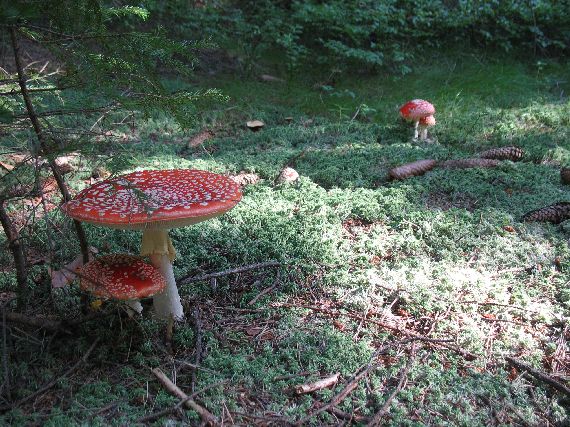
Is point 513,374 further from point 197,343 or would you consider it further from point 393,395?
point 197,343

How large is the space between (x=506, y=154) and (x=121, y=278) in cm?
461

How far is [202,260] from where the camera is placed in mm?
3672

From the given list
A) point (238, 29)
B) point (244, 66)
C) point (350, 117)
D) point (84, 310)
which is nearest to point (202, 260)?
point (84, 310)

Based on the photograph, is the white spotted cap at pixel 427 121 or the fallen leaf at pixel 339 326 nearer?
the fallen leaf at pixel 339 326

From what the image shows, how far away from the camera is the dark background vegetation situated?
2.39m

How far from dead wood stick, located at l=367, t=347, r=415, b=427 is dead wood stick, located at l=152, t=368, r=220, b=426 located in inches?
30.4

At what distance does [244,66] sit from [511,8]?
18.0 feet

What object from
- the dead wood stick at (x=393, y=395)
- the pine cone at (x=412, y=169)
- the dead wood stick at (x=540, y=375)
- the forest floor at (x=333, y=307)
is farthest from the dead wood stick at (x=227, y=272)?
the pine cone at (x=412, y=169)

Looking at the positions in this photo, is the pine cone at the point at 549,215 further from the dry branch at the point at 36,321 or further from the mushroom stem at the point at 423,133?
the dry branch at the point at 36,321

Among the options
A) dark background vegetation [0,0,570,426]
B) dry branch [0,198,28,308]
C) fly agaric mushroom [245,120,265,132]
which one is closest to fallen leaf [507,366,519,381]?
dark background vegetation [0,0,570,426]

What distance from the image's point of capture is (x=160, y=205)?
2.36m

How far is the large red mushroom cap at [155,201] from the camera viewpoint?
7.46ft

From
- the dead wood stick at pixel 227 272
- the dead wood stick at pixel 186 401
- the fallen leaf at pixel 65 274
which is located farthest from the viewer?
the dead wood stick at pixel 227 272

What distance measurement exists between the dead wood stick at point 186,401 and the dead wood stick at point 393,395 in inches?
30.4
